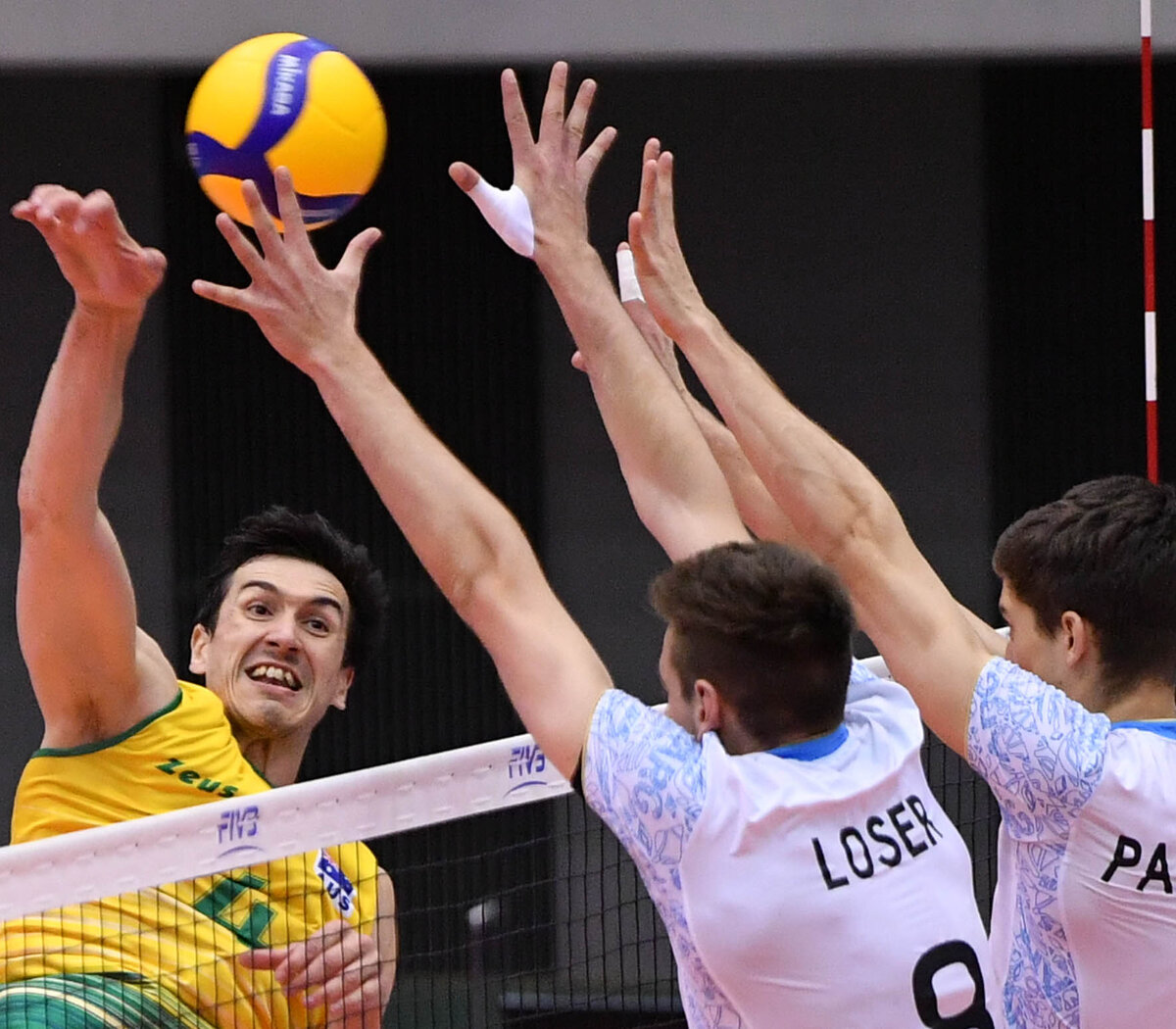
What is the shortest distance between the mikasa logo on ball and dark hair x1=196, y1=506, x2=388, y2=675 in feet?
3.24

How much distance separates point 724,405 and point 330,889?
1.35 meters

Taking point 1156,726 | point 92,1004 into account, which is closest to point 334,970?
point 92,1004

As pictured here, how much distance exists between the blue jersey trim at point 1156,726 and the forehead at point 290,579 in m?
2.01

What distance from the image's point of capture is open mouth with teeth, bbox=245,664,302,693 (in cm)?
379

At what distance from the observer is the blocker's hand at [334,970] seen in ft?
10.4

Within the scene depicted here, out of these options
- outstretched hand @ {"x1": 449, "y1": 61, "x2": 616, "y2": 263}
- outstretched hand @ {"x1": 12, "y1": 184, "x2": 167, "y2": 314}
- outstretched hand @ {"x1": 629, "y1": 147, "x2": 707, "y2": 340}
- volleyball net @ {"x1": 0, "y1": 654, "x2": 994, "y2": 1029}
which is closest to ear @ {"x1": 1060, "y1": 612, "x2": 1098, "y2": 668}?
outstretched hand @ {"x1": 629, "y1": 147, "x2": 707, "y2": 340}

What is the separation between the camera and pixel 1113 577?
2455mm

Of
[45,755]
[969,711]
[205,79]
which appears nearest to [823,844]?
[969,711]

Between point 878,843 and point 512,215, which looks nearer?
point 878,843

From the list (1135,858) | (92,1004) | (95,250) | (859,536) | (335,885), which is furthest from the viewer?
(335,885)

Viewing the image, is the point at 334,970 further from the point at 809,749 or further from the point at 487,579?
the point at 809,749

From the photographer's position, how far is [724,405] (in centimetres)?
265

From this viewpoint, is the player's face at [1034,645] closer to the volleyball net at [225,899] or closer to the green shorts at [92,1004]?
the volleyball net at [225,899]

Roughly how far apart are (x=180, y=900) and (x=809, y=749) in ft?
4.96
